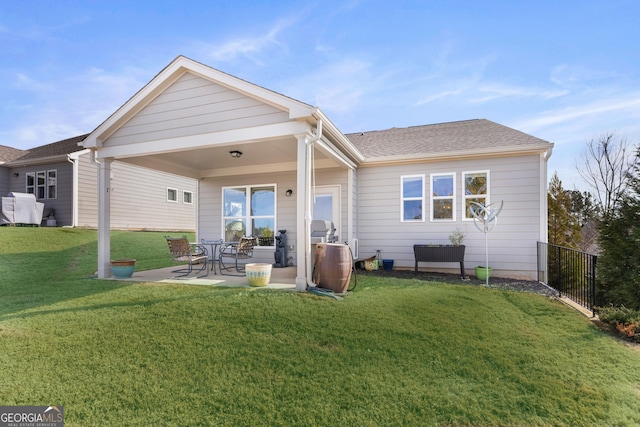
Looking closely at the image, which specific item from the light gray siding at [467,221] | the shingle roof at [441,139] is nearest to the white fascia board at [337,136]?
the shingle roof at [441,139]

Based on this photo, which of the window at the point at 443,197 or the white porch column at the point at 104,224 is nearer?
the white porch column at the point at 104,224

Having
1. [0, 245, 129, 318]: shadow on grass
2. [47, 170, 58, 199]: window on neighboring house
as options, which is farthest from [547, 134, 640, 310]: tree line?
[47, 170, 58, 199]: window on neighboring house

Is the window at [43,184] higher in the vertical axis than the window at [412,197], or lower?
higher

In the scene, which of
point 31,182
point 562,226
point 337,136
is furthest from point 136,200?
point 562,226

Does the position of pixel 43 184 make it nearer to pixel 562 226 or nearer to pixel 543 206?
pixel 543 206

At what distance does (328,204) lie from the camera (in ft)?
27.5

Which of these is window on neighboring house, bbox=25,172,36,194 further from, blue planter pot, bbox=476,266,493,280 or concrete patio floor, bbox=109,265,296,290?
blue planter pot, bbox=476,266,493,280

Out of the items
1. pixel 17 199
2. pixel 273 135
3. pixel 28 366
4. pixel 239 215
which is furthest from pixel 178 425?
pixel 17 199

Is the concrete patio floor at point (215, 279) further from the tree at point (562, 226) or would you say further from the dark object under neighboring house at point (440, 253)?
the tree at point (562, 226)

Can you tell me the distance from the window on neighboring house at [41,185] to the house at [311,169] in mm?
8883

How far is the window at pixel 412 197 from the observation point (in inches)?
314

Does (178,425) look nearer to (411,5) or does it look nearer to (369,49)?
(411,5)

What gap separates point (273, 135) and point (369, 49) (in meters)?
5.31

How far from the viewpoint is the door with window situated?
824 centimetres
